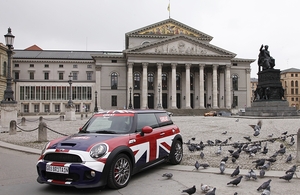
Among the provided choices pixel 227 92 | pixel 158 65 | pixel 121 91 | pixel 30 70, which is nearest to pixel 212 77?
pixel 227 92

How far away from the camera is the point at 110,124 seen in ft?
22.5

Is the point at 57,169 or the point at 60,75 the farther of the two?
the point at 60,75

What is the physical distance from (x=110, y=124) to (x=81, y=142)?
1.24m

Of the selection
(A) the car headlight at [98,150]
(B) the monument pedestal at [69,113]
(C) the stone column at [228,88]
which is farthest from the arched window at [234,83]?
(A) the car headlight at [98,150]

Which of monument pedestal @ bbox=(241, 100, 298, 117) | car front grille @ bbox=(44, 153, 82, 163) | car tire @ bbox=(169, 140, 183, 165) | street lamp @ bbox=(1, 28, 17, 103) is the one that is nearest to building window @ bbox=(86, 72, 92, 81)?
street lamp @ bbox=(1, 28, 17, 103)

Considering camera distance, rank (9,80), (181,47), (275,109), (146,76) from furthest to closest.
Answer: (181,47)
(146,76)
(275,109)
(9,80)

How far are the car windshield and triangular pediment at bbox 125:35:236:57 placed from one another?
54961mm

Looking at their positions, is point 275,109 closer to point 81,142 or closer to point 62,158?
point 81,142

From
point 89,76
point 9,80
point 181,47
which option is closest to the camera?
point 9,80

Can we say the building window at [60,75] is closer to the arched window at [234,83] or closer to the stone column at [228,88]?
the stone column at [228,88]

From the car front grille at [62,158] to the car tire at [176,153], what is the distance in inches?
136

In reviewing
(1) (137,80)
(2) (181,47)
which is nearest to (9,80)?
(2) (181,47)

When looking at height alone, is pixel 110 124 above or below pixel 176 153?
above

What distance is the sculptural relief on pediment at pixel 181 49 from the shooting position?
62.2m
